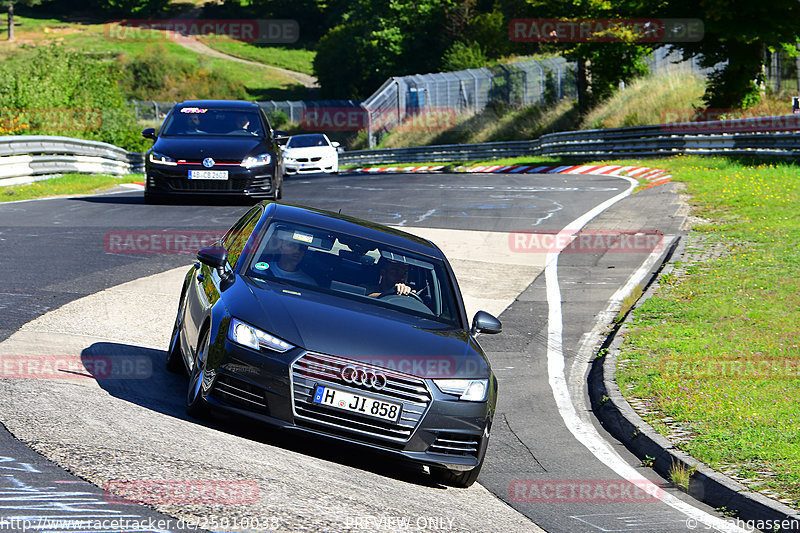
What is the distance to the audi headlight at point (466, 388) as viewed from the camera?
652 centimetres

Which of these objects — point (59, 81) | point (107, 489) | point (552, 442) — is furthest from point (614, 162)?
point (107, 489)

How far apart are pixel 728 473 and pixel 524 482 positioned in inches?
55.0

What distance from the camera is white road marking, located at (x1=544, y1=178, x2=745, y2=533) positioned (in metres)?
6.65

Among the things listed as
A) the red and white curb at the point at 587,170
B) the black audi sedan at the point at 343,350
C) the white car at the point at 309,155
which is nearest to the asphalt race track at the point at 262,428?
the black audi sedan at the point at 343,350

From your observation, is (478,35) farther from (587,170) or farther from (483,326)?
(483,326)

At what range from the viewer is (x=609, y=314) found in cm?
1288

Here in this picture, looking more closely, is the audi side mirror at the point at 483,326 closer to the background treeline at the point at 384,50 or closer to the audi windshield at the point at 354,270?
the audi windshield at the point at 354,270

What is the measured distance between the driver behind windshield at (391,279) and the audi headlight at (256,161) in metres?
11.0

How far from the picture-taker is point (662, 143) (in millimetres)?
33812

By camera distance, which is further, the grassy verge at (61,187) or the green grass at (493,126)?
the green grass at (493,126)

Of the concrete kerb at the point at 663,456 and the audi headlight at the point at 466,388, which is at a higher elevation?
the audi headlight at the point at 466,388

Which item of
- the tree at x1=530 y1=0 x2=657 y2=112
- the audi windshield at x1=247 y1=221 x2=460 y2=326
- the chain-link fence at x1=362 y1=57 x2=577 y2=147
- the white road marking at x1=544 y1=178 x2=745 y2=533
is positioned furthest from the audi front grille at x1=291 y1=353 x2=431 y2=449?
the chain-link fence at x1=362 y1=57 x2=577 y2=147

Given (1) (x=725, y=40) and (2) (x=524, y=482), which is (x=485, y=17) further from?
(2) (x=524, y=482)

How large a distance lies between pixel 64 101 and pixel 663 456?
29.6 m
